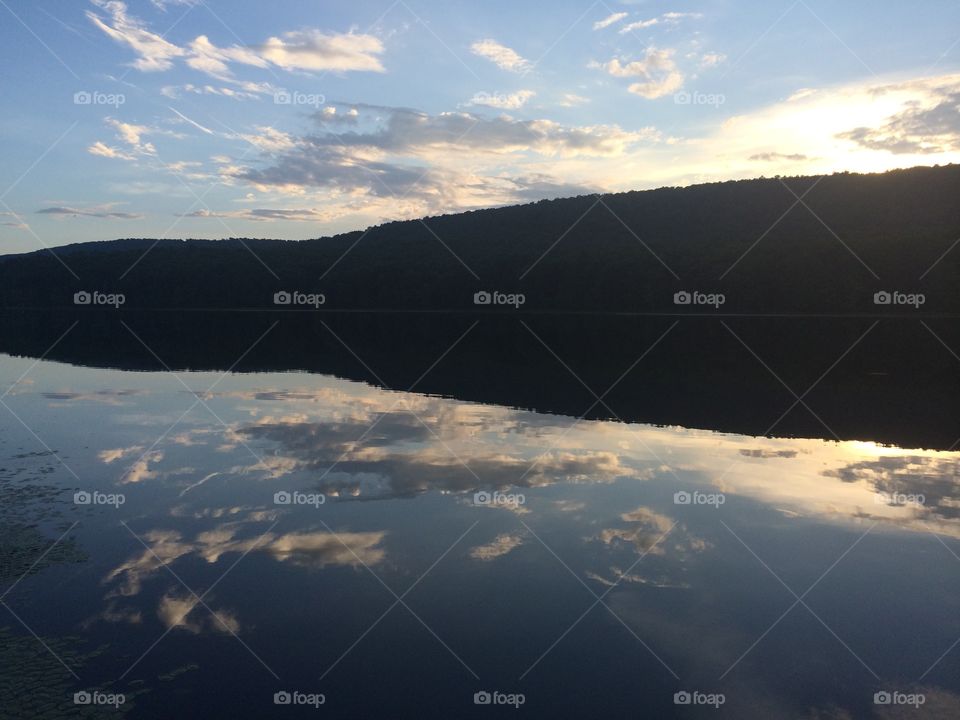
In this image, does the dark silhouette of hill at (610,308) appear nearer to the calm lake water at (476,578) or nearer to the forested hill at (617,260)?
the forested hill at (617,260)

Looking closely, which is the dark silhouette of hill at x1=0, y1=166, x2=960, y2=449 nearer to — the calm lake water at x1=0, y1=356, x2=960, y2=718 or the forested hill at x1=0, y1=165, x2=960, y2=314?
the forested hill at x1=0, y1=165, x2=960, y2=314

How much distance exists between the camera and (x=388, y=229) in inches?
6727

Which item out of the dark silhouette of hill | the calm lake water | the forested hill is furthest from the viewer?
the forested hill

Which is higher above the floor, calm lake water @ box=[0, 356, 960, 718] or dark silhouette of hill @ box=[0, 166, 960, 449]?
dark silhouette of hill @ box=[0, 166, 960, 449]

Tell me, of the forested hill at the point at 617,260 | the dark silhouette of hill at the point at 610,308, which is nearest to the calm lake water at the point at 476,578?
the dark silhouette of hill at the point at 610,308

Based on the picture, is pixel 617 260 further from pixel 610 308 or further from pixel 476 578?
pixel 476 578

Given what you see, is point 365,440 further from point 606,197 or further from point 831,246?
point 606,197

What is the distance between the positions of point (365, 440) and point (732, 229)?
11746 centimetres

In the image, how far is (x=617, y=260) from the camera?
12031 cm

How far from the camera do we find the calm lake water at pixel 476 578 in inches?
341

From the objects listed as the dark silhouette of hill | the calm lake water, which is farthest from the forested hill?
the calm lake water

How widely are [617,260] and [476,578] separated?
112m

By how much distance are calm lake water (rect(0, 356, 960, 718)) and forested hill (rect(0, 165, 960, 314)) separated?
8627 cm

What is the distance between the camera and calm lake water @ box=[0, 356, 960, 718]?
341 inches
